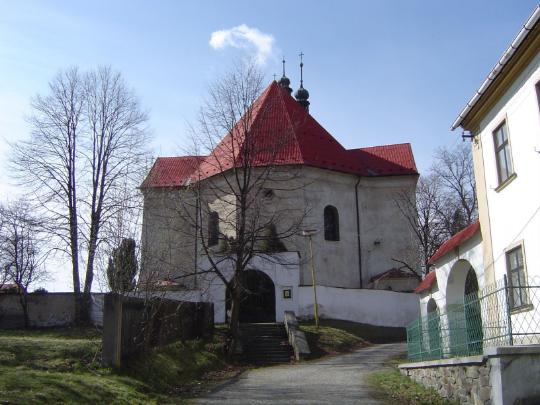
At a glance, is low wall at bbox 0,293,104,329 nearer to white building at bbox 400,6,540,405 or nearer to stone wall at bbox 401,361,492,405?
white building at bbox 400,6,540,405

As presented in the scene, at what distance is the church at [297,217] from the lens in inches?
762

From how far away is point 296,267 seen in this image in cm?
2283

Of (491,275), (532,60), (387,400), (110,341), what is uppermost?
(532,60)

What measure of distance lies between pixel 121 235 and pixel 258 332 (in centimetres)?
858

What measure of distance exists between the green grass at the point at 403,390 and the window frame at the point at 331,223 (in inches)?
573

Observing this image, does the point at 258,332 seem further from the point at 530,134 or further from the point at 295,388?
the point at 530,134

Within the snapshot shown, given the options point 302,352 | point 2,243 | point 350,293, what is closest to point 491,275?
point 302,352

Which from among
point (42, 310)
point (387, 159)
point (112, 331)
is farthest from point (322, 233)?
point (112, 331)

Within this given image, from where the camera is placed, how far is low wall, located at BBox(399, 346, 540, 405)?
6836mm

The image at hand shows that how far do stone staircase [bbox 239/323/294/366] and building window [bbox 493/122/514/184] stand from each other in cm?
855

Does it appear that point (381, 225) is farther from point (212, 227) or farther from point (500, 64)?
point (500, 64)

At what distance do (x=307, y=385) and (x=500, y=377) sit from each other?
16.5 ft

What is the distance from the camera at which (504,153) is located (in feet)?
39.7

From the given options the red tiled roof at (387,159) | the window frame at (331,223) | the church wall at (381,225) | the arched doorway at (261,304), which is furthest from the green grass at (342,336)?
the red tiled roof at (387,159)
